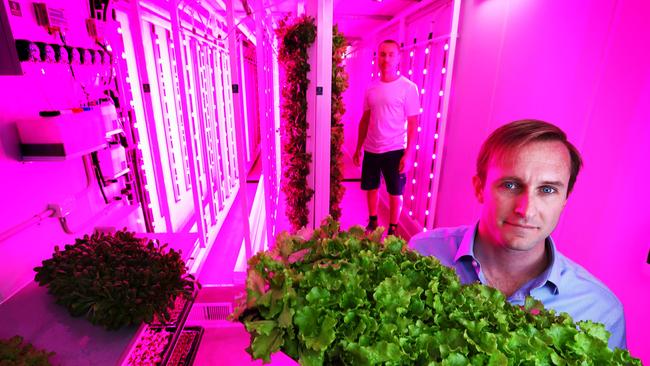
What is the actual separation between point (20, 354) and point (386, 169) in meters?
3.26

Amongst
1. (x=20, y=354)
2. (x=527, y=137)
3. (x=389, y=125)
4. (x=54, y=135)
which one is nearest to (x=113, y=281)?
(x=20, y=354)

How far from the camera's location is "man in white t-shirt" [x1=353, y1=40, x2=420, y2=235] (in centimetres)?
337

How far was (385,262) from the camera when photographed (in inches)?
25.0

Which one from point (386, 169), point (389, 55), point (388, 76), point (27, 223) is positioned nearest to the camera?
point (27, 223)

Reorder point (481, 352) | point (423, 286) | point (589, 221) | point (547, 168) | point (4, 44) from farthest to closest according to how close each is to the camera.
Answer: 1. point (589, 221)
2. point (4, 44)
3. point (547, 168)
4. point (423, 286)
5. point (481, 352)

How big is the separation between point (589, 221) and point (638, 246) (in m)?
0.27

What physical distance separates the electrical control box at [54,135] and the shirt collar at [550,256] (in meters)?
1.80

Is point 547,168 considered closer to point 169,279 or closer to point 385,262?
point 385,262

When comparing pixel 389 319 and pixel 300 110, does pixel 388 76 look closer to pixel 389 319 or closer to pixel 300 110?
pixel 300 110

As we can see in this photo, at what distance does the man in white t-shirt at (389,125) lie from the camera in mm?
3367

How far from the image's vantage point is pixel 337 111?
10.1 ft

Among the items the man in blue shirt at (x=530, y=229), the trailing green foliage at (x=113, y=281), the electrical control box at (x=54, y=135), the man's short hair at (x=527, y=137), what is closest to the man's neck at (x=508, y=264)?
the man in blue shirt at (x=530, y=229)

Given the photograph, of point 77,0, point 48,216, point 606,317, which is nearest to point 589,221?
point 606,317

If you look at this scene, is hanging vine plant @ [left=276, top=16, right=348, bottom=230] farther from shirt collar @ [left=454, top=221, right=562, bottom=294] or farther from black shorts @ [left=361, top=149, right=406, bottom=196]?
shirt collar @ [left=454, top=221, right=562, bottom=294]
